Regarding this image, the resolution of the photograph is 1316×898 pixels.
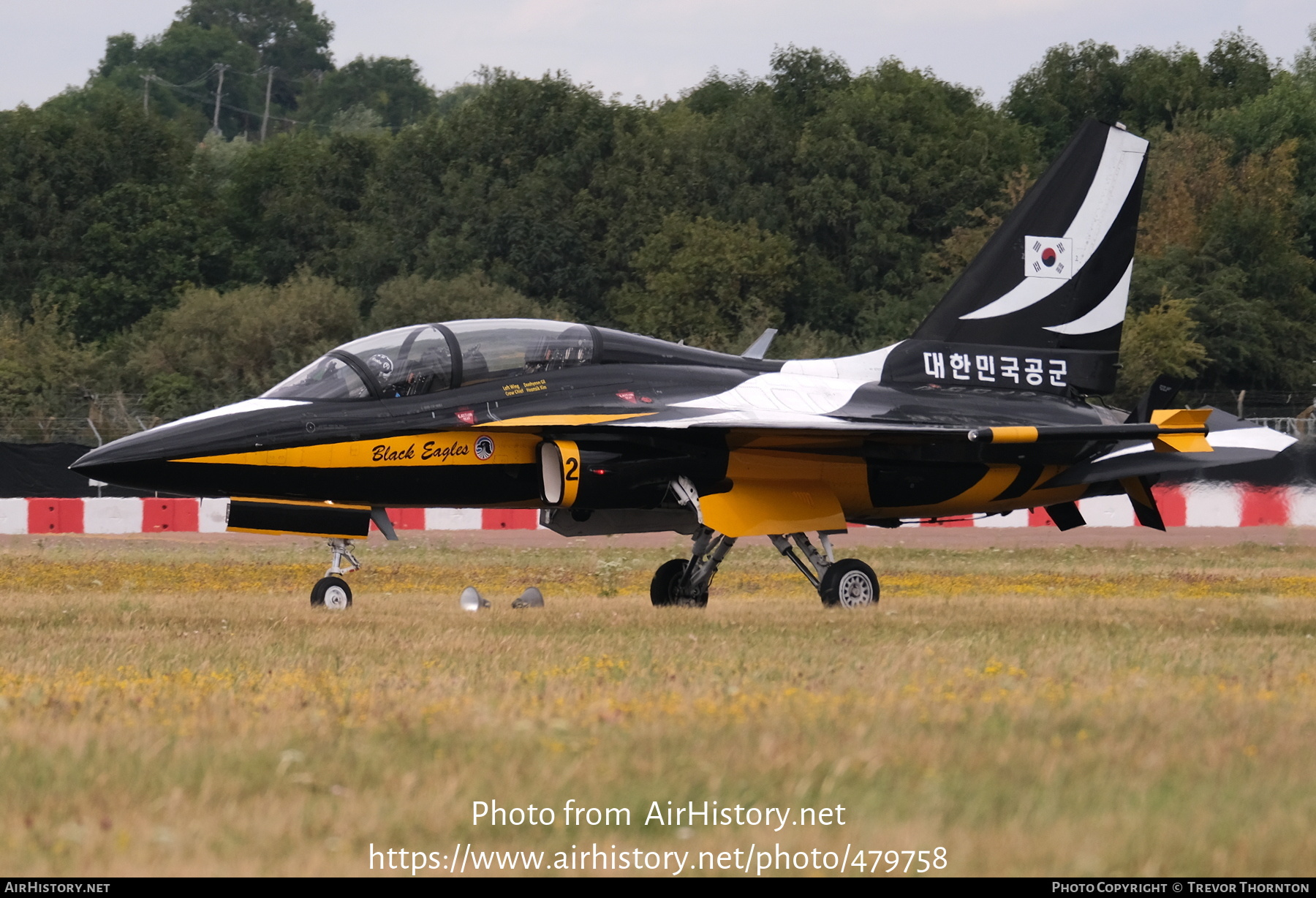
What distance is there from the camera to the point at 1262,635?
11.5 meters

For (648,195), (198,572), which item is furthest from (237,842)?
(648,195)

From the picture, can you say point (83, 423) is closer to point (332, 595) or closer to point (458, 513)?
point (458, 513)

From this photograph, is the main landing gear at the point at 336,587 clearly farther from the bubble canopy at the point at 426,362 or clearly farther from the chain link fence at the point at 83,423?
the chain link fence at the point at 83,423

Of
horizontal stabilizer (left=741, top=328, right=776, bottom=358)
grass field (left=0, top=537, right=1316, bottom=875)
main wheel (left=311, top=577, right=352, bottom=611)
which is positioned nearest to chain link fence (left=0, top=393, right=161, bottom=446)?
main wheel (left=311, top=577, right=352, bottom=611)

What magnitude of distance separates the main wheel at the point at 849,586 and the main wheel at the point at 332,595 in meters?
4.37

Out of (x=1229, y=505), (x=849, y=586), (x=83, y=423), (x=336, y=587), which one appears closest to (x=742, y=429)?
(x=849, y=586)

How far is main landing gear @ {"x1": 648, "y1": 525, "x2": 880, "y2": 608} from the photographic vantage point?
14.7 meters

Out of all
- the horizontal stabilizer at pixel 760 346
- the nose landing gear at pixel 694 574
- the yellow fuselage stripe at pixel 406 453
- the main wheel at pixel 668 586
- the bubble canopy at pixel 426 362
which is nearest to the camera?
the yellow fuselage stripe at pixel 406 453

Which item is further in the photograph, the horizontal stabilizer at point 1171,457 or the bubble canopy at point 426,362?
the horizontal stabilizer at point 1171,457

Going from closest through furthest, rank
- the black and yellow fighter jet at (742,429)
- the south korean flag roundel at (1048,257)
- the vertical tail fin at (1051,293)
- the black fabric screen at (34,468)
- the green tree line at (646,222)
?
1. the black and yellow fighter jet at (742,429)
2. the vertical tail fin at (1051,293)
3. the south korean flag roundel at (1048,257)
4. the black fabric screen at (34,468)
5. the green tree line at (646,222)

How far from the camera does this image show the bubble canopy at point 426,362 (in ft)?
45.4

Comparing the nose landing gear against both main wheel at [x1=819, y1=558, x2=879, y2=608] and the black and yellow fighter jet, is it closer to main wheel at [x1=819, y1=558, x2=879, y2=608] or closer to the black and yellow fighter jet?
the black and yellow fighter jet

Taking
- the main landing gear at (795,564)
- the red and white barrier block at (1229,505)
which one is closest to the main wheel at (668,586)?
the main landing gear at (795,564)

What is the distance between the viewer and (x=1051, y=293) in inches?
652
